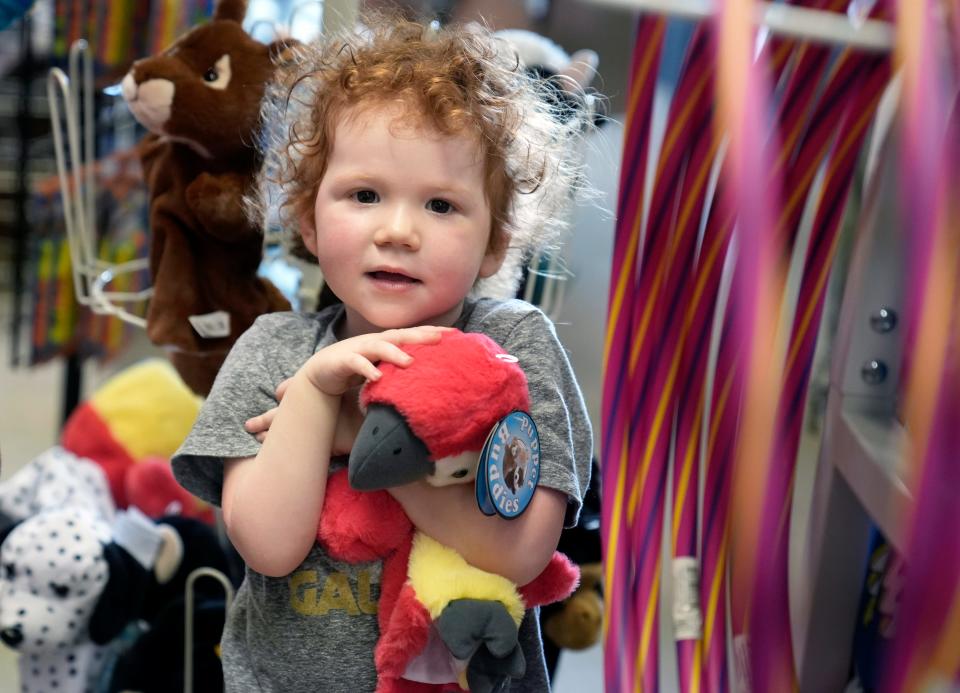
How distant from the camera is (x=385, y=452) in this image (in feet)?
1.78

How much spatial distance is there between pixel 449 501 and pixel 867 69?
0.45 metres

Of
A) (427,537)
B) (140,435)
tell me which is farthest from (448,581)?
(140,435)

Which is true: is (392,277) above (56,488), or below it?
above

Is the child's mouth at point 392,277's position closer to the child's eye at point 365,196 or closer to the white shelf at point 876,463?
the child's eye at point 365,196

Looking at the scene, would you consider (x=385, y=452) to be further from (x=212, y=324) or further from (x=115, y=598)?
(x=115, y=598)

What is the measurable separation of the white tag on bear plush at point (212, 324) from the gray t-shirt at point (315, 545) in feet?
0.98

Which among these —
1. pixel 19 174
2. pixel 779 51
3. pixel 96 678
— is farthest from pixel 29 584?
pixel 19 174

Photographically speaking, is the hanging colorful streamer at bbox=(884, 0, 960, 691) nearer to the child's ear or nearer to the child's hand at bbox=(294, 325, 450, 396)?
the child's hand at bbox=(294, 325, 450, 396)

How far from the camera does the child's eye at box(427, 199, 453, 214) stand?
0.64 meters

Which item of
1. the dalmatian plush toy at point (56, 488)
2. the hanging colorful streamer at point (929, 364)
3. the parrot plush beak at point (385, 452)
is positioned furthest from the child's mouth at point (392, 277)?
the dalmatian plush toy at point (56, 488)

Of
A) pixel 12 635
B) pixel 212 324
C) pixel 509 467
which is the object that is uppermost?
pixel 509 467

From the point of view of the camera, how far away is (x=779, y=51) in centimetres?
74

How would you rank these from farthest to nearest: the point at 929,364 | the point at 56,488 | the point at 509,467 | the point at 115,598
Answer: the point at 56,488 < the point at 115,598 < the point at 509,467 < the point at 929,364

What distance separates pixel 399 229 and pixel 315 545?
0.68ft
